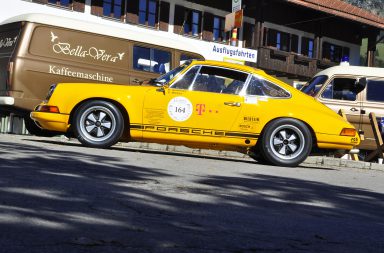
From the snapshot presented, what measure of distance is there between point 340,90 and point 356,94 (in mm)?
342

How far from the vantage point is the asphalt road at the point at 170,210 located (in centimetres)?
286

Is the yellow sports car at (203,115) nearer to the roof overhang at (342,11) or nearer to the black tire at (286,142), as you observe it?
the black tire at (286,142)

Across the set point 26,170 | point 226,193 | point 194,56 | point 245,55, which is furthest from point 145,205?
point 245,55

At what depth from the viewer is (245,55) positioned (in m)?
16.3

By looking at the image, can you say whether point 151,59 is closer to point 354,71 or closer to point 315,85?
point 315,85

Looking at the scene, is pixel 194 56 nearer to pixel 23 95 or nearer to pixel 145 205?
pixel 23 95

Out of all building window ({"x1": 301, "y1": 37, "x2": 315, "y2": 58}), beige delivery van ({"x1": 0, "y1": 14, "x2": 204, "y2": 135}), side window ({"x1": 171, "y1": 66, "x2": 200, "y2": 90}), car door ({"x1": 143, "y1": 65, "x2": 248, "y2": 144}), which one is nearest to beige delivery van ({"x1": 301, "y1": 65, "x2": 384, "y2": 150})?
beige delivery van ({"x1": 0, "y1": 14, "x2": 204, "y2": 135})

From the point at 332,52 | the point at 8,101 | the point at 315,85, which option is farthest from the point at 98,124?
the point at 332,52

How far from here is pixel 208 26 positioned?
25328mm

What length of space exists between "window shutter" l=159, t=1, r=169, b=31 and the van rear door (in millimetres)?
13006

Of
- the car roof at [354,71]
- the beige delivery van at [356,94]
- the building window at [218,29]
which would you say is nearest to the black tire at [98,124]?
the beige delivery van at [356,94]

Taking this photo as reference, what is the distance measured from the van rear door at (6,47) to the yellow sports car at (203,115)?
222cm

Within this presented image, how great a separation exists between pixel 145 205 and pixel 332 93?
9094 mm

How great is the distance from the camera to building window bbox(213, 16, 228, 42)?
25.8m
